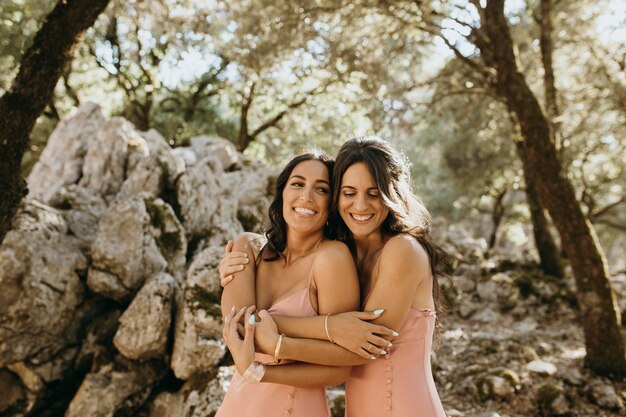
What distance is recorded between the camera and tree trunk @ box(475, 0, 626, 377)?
6.55 m

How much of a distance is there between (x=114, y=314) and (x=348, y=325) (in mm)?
4775

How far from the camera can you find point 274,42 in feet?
31.7

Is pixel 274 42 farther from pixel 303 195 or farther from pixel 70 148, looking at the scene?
pixel 303 195

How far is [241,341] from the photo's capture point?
259cm

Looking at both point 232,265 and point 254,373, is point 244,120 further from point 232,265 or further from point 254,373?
point 254,373

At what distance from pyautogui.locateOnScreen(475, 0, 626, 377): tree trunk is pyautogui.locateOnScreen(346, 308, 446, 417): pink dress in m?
5.07

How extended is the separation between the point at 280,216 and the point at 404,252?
1.02 metres

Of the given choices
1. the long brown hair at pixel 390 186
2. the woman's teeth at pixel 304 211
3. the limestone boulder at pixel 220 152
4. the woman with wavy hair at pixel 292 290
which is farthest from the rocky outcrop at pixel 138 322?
the limestone boulder at pixel 220 152

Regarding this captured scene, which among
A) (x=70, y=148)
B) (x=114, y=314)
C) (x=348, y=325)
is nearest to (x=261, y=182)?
(x=70, y=148)

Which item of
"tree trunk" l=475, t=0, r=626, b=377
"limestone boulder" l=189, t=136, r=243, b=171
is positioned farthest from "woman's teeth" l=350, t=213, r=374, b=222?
"limestone boulder" l=189, t=136, r=243, b=171

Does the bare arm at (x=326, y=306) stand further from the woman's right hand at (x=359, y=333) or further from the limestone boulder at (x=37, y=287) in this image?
the limestone boulder at (x=37, y=287)

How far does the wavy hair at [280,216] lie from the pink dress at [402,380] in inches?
33.2

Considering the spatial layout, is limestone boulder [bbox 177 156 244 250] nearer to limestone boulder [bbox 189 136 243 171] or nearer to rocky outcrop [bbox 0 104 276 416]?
rocky outcrop [bbox 0 104 276 416]

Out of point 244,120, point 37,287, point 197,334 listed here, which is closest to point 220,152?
point 244,120
